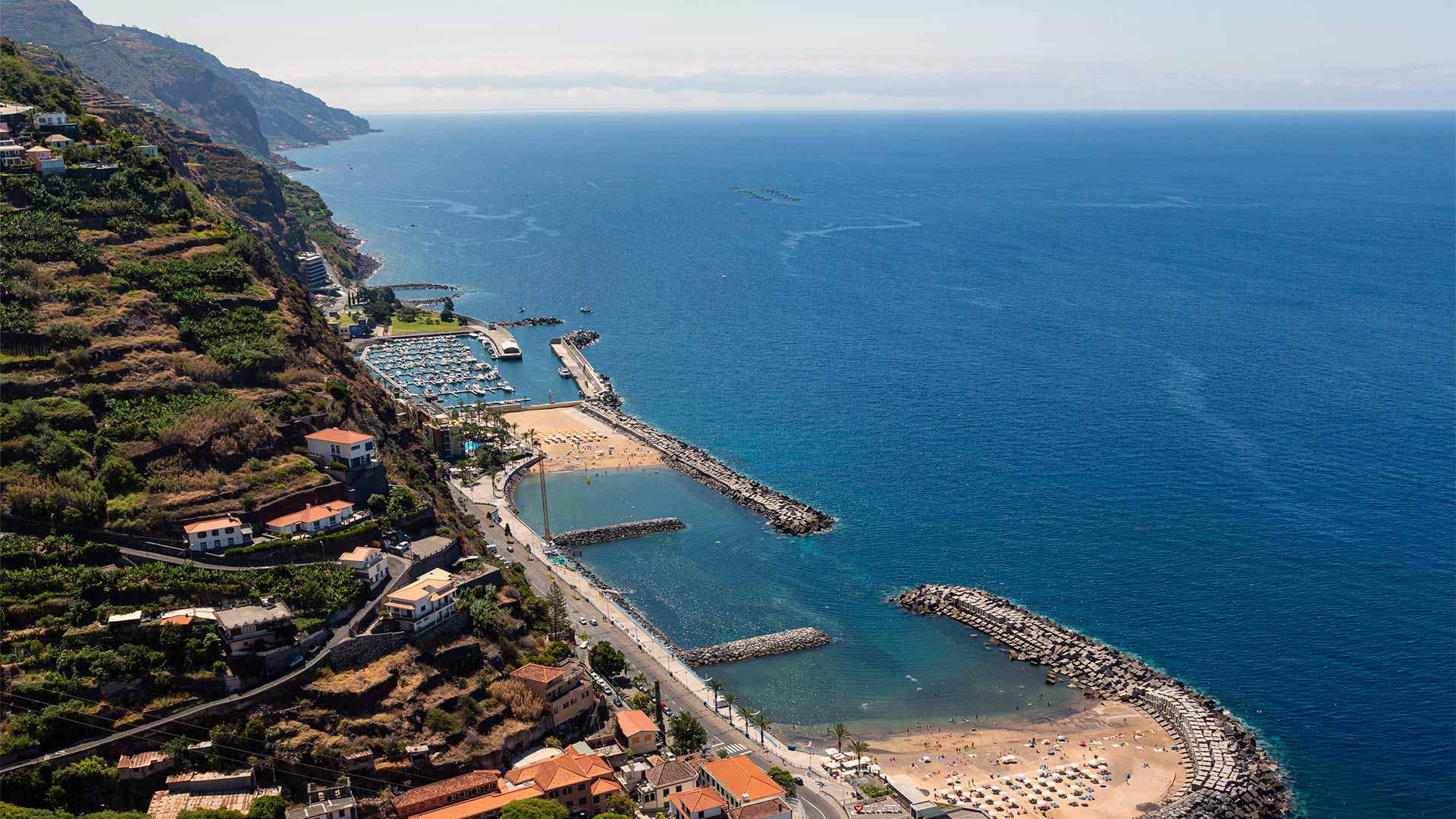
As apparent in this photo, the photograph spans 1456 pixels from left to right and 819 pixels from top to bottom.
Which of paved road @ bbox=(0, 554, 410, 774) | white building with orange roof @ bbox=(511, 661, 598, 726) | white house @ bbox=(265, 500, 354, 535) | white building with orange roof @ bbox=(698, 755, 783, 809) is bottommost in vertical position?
white building with orange roof @ bbox=(698, 755, 783, 809)

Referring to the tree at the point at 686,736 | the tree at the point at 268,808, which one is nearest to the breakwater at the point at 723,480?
the tree at the point at 686,736

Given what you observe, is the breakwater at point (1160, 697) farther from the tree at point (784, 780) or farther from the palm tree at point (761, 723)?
the tree at point (784, 780)

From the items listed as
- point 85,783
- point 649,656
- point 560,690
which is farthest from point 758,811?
point 85,783

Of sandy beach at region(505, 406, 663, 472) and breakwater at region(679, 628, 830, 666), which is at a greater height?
sandy beach at region(505, 406, 663, 472)

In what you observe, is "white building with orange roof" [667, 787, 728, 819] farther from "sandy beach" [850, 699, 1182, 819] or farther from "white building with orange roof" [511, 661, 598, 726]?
"sandy beach" [850, 699, 1182, 819]

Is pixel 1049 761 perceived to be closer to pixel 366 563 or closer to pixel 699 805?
pixel 699 805

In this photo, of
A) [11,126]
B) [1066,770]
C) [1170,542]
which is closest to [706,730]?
[1066,770]

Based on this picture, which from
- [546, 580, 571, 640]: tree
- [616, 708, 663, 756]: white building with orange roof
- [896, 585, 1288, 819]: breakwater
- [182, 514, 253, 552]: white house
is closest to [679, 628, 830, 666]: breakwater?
[896, 585, 1288, 819]: breakwater
